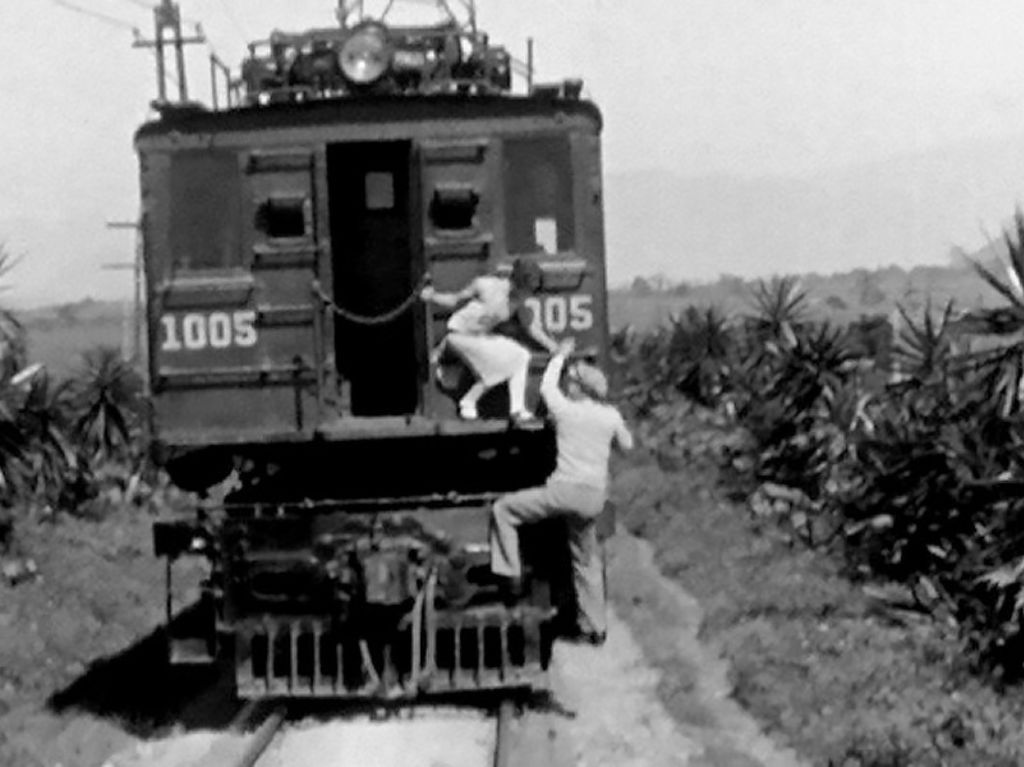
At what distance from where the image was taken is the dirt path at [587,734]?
9.52m

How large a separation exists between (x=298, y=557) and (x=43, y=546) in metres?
6.59

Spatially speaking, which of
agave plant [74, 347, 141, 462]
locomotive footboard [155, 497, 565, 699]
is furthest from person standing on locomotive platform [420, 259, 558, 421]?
agave plant [74, 347, 141, 462]

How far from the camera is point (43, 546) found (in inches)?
637

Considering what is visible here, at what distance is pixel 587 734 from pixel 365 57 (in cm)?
464

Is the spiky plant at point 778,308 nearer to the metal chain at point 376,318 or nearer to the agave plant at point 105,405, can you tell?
the agave plant at point 105,405

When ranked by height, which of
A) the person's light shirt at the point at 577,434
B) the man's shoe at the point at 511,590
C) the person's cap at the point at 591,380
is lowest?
the man's shoe at the point at 511,590

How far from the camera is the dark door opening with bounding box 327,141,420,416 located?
11969 millimetres

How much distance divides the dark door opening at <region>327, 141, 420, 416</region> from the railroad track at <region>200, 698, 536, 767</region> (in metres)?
2.43

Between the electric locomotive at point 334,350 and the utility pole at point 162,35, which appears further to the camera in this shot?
the utility pole at point 162,35

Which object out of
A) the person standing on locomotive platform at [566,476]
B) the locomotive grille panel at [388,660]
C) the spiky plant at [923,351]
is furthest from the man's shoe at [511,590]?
the spiky plant at [923,351]

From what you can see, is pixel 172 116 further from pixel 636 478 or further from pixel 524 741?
pixel 636 478

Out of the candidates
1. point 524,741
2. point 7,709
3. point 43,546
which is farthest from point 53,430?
point 524,741

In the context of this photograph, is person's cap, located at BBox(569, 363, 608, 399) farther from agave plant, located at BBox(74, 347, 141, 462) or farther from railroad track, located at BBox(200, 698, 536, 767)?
agave plant, located at BBox(74, 347, 141, 462)

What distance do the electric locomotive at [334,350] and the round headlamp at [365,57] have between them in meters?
0.01
